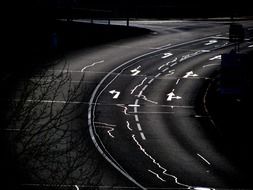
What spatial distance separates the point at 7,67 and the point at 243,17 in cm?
7504

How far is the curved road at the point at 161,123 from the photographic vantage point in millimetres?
29016

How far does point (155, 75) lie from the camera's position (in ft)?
171

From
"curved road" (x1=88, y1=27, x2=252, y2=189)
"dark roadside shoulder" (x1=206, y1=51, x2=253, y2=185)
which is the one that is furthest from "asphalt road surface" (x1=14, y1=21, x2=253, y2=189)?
"dark roadside shoulder" (x1=206, y1=51, x2=253, y2=185)

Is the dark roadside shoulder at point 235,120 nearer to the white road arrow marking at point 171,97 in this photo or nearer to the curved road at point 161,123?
the curved road at point 161,123

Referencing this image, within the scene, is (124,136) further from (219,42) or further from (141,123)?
(219,42)

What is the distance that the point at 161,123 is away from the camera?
38156 mm

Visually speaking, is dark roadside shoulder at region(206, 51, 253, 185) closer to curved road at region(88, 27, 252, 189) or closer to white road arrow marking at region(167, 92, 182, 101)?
curved road at region(88, 27, 252, 189)

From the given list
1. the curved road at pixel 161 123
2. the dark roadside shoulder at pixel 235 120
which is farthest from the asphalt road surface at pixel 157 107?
the dark roadside shoulder at pixel 235 120

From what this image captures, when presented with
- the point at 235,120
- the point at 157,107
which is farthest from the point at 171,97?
the point at 235,120

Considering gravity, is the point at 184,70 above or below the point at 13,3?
below

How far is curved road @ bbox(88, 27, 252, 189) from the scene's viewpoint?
95.2 feet

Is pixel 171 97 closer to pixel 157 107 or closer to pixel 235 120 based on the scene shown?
pixel 157 107

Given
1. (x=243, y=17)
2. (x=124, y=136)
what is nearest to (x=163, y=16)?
(x=243, y=17)

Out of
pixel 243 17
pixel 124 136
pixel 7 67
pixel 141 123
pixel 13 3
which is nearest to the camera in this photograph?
pixel 13 3
